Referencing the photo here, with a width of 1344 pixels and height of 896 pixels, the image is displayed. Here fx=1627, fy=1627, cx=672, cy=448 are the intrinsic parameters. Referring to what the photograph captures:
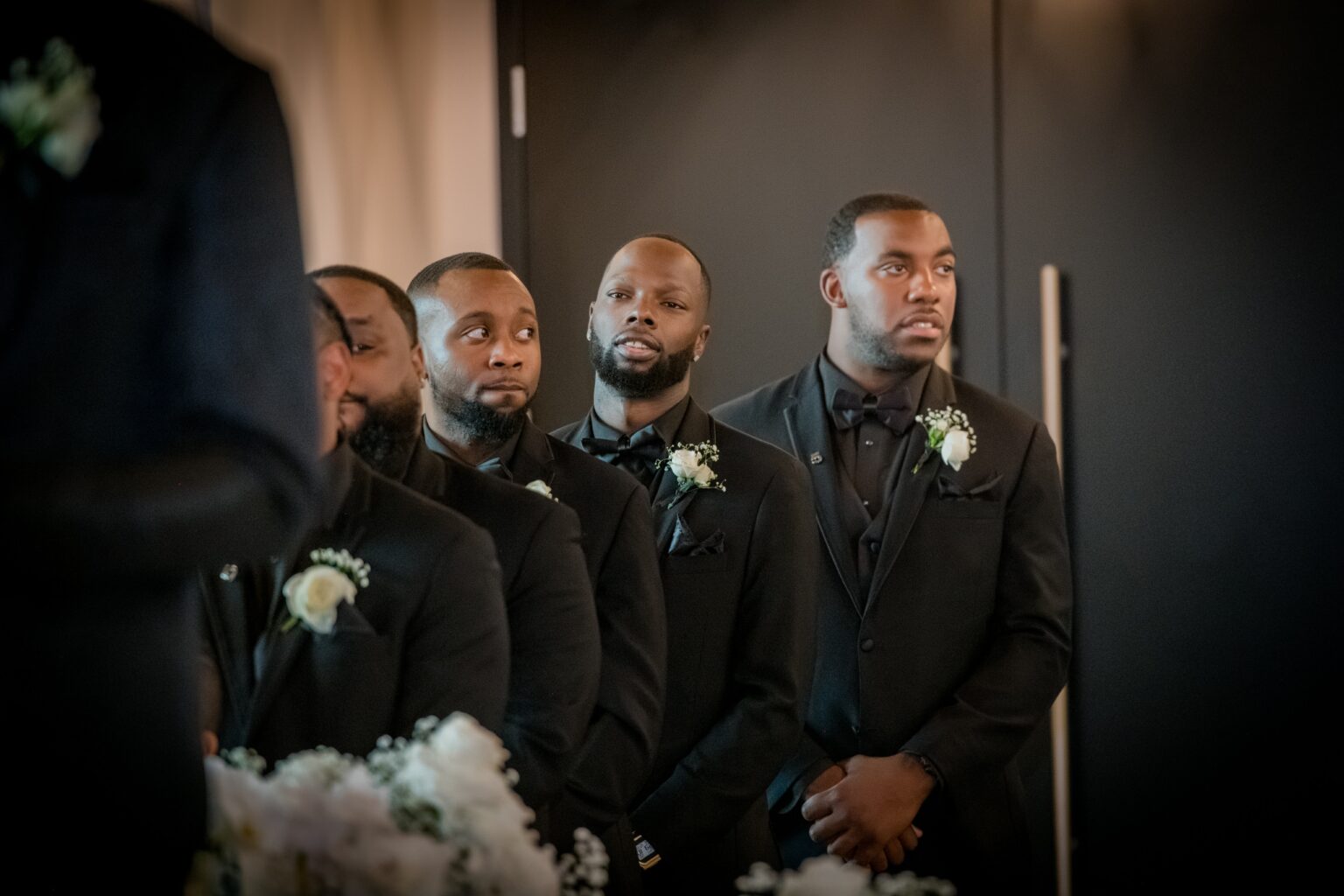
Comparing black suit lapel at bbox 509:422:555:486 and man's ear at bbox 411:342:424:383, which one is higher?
man's ear at bbox 411:342:424:383

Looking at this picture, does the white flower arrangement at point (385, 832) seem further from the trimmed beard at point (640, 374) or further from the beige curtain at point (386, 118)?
the trimmed beard at point (640, 374)

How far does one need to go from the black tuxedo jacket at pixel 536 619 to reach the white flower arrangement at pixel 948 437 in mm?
1120

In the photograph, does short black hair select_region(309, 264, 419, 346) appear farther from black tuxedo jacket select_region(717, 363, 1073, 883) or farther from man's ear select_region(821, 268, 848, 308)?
man's ear select_region(821, 268, 848, 308)

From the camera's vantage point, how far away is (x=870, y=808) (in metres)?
3.14

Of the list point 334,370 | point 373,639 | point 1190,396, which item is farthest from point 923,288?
point 373,639

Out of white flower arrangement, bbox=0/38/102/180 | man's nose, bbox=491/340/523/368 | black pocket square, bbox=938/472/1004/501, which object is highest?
white flower arrangement, bbox=0/38/102/180

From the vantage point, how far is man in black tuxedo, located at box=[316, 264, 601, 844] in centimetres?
217

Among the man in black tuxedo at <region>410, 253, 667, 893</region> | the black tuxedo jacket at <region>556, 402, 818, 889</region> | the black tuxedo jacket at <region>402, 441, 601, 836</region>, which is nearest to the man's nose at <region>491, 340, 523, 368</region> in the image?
the man in black tuxedo at <region>410, 253, 667, 893</region>

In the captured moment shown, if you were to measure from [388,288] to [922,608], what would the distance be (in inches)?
57.7

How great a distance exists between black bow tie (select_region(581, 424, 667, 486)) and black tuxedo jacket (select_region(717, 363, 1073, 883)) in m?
0.49

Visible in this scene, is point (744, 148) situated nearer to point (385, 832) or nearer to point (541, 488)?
point (541, 488)

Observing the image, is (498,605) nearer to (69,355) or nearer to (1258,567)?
(69,355)

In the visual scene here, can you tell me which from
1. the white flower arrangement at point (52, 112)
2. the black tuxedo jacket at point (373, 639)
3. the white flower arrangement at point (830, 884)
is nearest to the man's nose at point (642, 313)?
the black tuxedo jacket at point (373, 639)

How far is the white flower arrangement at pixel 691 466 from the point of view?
9.71 ft
